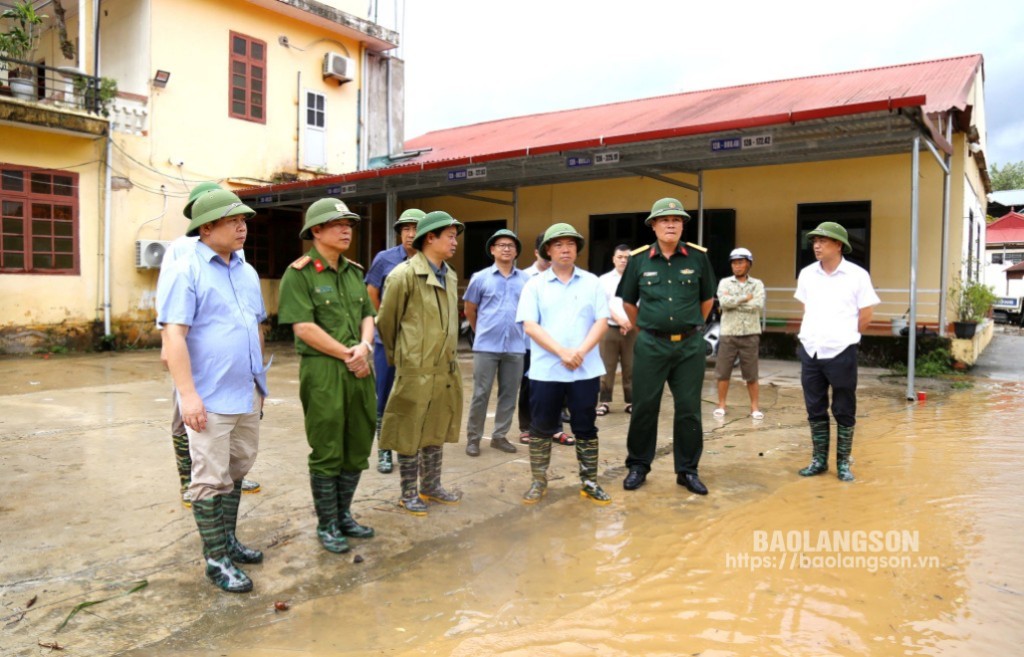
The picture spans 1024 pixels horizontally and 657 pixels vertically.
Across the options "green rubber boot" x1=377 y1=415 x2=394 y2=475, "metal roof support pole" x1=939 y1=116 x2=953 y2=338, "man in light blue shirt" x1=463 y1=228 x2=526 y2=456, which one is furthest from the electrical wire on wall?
"metal roof support pole" x1=939 y1=116 x2=953 y2=338

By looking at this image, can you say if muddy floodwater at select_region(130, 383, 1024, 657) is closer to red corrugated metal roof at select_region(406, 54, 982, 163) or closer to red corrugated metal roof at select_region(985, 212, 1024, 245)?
red corrugated metal roof at select_region(406, 54, 982, 163)

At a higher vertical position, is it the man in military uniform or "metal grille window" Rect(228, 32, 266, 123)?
"metal grille window" Rect(228, 32, 266, 123)

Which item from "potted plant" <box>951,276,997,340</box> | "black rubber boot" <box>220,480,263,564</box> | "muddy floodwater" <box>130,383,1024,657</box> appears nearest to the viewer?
"muddy floodwater" <box>130,383,1024,657</box>

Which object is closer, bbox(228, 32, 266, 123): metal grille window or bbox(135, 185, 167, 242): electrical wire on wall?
bbox(135, 185, 167, 242): electrical wire on wall

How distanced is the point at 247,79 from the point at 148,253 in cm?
410

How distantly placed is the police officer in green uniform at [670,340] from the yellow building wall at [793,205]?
7.72m

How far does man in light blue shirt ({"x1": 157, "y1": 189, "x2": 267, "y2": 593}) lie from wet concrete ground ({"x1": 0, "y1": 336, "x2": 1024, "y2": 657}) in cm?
31

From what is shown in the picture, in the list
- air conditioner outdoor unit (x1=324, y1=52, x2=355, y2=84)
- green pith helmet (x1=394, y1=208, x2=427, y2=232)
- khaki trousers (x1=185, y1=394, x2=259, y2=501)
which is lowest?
khaki trousers (x1=185, y1=394, x2=259, y2=501)

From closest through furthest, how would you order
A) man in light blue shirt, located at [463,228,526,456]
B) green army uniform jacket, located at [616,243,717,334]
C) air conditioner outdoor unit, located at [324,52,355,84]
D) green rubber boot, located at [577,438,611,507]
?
1. green rubber boot, located at [577,438,611,507]
2. green army uniform jacket, located at [616,243,717,334]
3. man in light blue shirt, located at [463,228,526,456]
4. air conditioner outdoor unit, located at [324,52,355,84]

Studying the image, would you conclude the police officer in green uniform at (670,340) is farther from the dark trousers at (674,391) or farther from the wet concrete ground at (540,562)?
the wet concrete ground at (540,562)

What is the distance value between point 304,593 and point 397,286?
160 cm

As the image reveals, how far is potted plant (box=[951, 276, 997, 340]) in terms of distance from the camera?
9797 millimetres

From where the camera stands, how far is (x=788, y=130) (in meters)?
8.43

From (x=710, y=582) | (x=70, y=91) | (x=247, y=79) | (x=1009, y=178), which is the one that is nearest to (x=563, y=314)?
(x=710, y=582)
